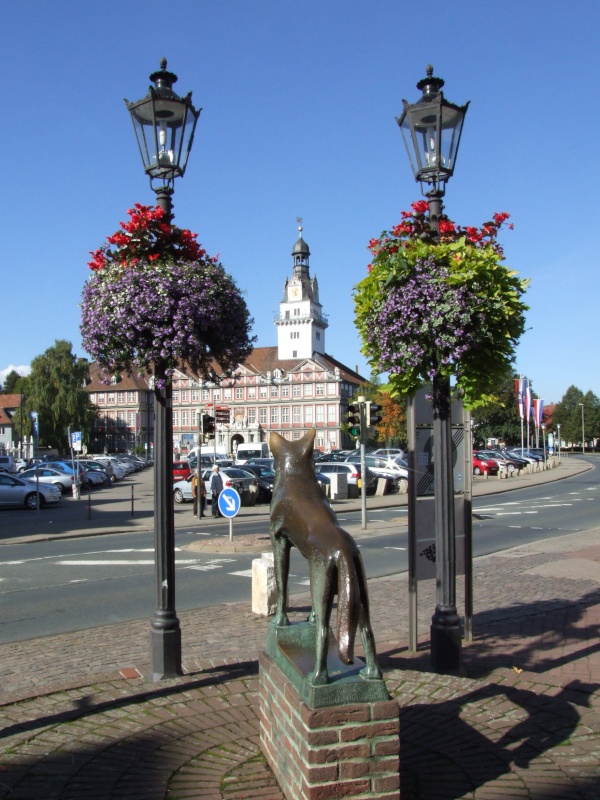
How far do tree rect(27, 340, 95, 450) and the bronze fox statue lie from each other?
3167 inches

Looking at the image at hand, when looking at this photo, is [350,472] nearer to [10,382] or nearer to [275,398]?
[275,398]

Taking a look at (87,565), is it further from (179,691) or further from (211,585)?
(179,691)

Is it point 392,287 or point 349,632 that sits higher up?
point 392,287

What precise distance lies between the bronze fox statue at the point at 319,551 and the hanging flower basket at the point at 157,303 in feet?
6.45

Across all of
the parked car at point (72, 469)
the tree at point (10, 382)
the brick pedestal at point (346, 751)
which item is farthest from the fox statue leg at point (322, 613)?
the tree at point (10, 382)

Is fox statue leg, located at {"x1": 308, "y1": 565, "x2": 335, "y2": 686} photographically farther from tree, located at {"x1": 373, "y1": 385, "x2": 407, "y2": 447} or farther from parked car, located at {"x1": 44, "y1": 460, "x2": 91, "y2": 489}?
tree, located at {"x1": 373, "y1": 385, "x2": 407, "y2": 447}

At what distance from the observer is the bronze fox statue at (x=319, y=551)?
396 cm

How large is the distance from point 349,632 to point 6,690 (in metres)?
4.14

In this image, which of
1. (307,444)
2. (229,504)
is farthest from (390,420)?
(307,444)

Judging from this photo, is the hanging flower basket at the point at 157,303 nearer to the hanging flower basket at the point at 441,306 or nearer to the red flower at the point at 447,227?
the hanging flower basket at the point at 441,306

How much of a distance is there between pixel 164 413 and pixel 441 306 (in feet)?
8.33

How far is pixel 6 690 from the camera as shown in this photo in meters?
6.73

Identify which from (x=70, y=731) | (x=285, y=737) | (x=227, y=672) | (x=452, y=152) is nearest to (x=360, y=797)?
(x=285, y=737)

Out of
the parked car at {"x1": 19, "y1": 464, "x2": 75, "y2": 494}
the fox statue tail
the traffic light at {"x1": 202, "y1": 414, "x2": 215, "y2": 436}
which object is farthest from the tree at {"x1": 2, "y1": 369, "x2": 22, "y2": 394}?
the fox statue tail
